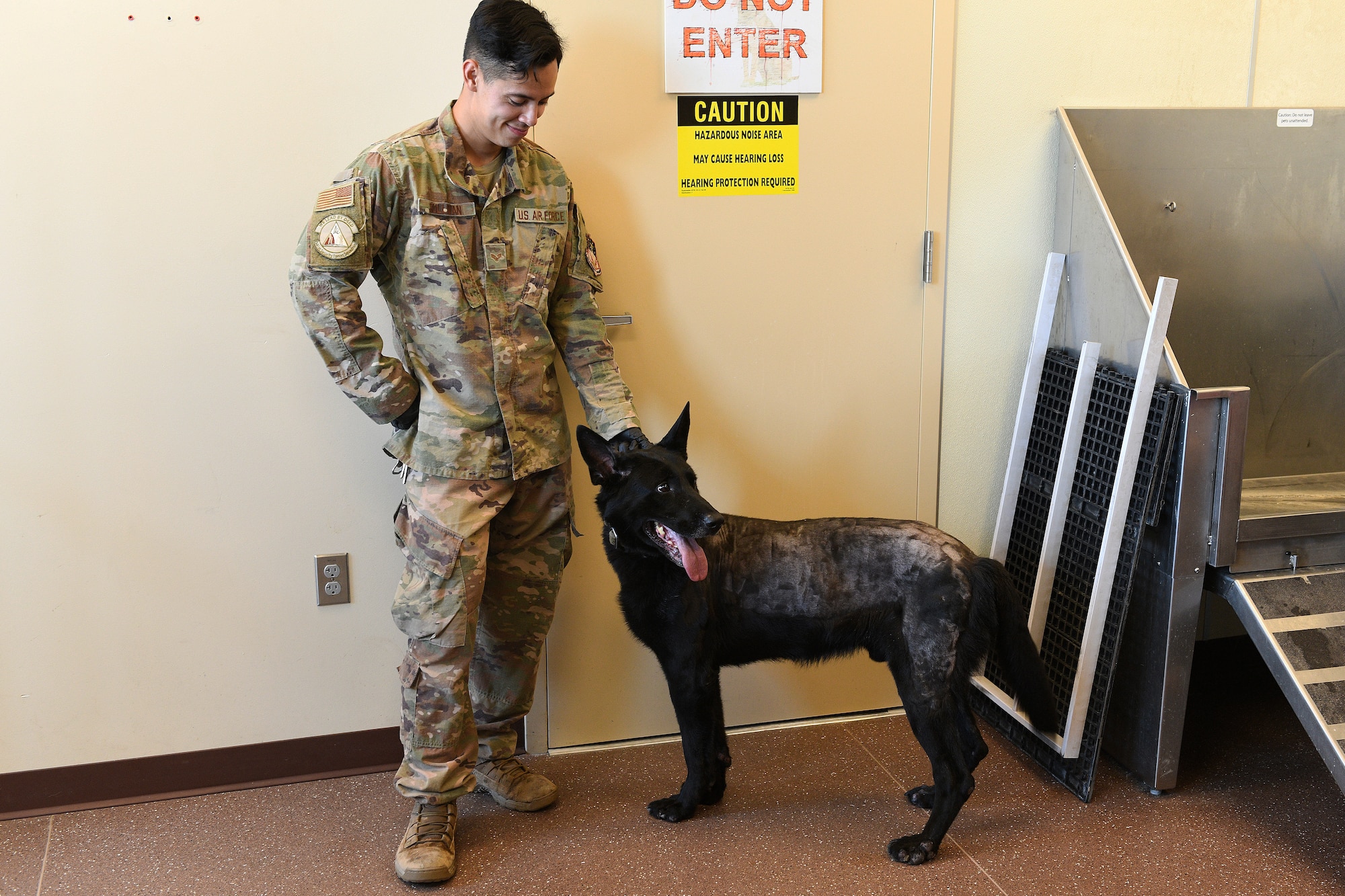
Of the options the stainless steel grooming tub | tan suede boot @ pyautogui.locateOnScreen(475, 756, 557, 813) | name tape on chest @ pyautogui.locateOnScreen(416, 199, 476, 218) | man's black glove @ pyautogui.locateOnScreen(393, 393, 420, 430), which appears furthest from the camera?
tan suede boot @ pyautogui.locateOnScreen(475, 756, 557, 813)

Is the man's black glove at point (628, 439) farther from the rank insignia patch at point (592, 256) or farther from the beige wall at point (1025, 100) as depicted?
the beige wall at point (1025, 100)

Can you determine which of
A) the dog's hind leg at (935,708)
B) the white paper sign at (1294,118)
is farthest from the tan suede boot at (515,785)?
the white paper sign at (1294,118)

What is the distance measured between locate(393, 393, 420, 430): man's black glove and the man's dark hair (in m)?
0.71

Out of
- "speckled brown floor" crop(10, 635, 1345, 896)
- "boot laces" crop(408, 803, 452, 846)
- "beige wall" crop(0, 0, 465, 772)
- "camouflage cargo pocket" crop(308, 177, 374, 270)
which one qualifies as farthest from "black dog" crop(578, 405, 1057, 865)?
"beige wall" crop(0, 0, 465, 772)

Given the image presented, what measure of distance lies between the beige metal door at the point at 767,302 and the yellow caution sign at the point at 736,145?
0.09 feet

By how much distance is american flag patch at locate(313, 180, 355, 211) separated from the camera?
208 centimetres

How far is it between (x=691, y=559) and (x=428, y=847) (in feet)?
2.82

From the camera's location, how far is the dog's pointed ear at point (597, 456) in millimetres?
2176

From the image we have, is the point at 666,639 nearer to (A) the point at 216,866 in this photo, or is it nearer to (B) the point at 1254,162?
(A) the point at 216,866

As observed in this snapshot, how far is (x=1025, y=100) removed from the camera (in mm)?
2736

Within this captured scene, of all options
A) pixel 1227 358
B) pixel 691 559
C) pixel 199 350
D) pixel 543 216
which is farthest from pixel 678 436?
pixel 1227 358

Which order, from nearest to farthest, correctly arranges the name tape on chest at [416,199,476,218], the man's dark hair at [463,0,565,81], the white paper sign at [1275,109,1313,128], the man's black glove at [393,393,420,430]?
the man's dark hair at [463,0,565,81]
the name tape on chest at [416,199,476,218]
the man's black glove at [393,393,420,430]
the white paper sign at [1275,109,1313,128]

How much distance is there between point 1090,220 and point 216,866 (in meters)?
2.65

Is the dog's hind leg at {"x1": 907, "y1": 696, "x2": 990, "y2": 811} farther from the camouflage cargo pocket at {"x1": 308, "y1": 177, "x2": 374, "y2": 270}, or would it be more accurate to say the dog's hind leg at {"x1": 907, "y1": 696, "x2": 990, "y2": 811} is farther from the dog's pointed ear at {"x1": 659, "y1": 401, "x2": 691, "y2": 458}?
the camouflage cargo pocket at {"x1": 308, "y1": 177, "x2": 374, "y2": 270}
